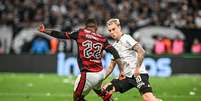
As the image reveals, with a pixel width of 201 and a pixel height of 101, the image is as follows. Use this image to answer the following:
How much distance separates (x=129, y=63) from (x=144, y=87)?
2.26 feet

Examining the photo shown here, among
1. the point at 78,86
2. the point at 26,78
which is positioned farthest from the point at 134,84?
the point at 26,78

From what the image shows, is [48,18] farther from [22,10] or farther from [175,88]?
[175,88]

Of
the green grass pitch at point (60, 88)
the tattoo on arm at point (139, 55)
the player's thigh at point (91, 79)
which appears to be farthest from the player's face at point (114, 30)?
the green grass pitch at point (60, 88)

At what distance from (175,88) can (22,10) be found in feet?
33.5

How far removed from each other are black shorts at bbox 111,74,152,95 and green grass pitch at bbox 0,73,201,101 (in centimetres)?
411

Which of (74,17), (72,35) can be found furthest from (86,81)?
(74,17)

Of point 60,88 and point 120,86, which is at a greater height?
point 120,86

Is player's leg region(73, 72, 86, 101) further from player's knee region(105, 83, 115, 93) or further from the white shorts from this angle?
player's knee region(105, 83, 115, 93)

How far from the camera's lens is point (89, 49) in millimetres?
13438

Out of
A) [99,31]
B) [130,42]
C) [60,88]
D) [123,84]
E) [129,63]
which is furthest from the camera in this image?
[99,31]

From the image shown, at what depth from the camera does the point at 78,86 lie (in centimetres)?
1346

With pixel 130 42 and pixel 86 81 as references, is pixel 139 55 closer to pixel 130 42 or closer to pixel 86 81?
pixel 130 42

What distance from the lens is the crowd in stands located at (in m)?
28.6

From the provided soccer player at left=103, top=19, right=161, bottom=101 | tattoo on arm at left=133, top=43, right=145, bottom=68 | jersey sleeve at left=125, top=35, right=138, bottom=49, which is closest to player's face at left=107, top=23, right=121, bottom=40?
soccer player at left=103, top=19, right=161, bottom=101
